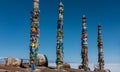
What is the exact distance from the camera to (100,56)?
53562 mm

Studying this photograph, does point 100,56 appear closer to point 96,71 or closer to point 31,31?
point 96,71

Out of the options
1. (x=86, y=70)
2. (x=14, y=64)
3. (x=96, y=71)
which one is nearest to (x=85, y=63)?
(x=86, y=70)

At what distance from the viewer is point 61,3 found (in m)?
45.0

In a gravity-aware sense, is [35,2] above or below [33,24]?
above

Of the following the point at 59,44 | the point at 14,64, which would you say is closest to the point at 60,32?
the point at 59,44

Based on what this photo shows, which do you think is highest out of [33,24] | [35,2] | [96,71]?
[35,2]

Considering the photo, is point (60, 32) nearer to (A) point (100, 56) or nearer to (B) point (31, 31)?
(B) point (31, 31)

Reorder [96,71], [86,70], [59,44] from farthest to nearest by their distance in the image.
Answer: [96,71], [86,70], [59,44]

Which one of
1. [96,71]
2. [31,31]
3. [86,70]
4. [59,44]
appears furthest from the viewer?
[96,71]

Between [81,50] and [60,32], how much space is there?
5622 mm

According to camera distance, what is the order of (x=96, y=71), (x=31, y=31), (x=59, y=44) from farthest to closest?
(x=96, y=71), (x=59, y=44), (x=31, y=31)

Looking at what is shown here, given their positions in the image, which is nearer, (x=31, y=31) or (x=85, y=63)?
(x=31, y=31)

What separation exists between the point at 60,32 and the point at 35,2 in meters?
7.00

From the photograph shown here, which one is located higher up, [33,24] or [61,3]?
[61,3]
